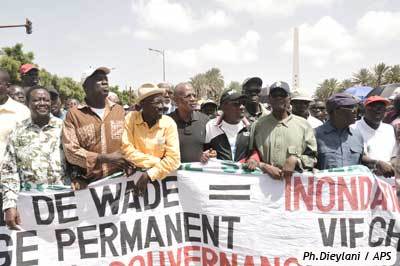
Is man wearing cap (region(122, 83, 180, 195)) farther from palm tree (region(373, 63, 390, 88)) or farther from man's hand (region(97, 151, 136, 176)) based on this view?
palm tree (region(373, 63, 390, 88))

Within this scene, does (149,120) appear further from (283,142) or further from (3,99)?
(3,99)

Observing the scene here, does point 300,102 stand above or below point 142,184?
above

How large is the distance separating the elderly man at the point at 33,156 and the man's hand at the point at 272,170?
1.91 m

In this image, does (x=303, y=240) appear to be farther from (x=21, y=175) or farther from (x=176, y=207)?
(x=21, y=175)

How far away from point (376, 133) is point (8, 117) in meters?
3.94

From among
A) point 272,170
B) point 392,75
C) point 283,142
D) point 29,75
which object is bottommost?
point 272,170

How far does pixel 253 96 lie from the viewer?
15.7 ft

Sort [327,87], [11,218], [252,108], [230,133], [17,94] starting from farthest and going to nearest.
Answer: [327,87] → [17,94] → [252,108] → [230,133] → [11,218]

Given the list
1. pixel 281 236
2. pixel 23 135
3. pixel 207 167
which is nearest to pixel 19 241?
pixel 23 135

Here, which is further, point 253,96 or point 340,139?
point 253,96

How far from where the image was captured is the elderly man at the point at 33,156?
133 inches

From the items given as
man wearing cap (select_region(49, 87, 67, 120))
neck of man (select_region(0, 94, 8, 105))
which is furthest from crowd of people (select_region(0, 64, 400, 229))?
man wearing cap (select_region(49, 87, 67, 120))

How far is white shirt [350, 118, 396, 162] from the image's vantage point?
12.8 feet

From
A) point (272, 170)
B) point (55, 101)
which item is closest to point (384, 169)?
point (272, 170)
